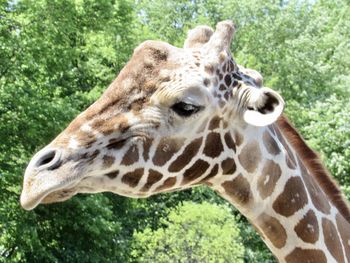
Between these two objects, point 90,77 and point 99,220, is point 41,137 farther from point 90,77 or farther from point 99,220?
point 90,77

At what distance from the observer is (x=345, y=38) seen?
103 feet

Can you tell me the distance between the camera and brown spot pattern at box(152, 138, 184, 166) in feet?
11.8

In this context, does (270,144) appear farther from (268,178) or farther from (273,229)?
(273,229)

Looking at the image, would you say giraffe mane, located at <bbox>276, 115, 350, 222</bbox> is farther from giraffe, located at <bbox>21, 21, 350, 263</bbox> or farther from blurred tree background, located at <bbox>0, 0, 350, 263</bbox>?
blurred tree background, located at <bbox>0, 0, 350, 263</bbox>

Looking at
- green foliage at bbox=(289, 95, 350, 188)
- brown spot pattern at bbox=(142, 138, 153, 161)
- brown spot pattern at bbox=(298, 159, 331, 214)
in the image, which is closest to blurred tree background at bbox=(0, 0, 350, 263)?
green foliage at bbox=(289, 95, 350, 188)

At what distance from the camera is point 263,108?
12.2 ft

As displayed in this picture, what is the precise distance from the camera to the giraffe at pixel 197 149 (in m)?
3.43

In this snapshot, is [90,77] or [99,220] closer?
[99,220]

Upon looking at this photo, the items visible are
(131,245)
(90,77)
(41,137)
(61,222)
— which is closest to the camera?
(41,137)

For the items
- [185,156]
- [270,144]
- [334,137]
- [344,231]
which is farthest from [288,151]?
[334,137]

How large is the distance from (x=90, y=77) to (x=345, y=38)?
39.3 feet

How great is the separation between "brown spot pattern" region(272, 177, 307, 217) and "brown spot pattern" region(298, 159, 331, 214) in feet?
0.23

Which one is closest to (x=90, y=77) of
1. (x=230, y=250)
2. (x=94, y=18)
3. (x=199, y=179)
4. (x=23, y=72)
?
(x=94, y=18)

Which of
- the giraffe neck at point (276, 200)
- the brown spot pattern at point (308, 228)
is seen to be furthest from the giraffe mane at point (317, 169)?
the brown spot pattern at point (308, 228)
